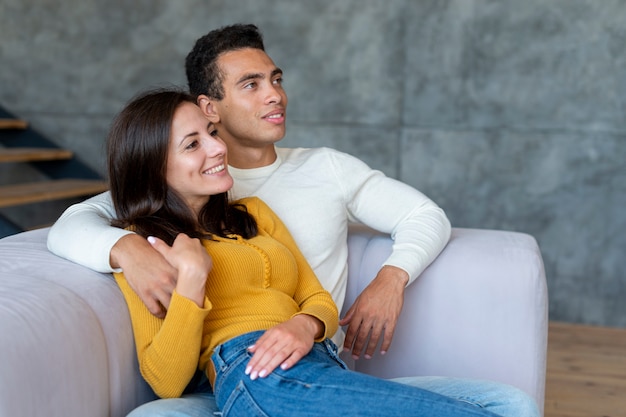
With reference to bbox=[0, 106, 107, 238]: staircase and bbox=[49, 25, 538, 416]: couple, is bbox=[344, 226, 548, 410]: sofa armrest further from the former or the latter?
bbox=[0, 106, 107, 238]: staircase

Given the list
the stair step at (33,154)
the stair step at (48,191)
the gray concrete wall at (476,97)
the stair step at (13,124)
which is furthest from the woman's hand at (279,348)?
the stair step at (13,124)

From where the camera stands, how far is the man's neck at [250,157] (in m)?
1.97

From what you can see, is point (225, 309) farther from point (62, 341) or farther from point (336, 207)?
point (336, 207)

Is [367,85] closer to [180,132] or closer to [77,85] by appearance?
[77,85]

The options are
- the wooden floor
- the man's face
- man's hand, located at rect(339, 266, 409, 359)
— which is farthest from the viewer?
the wooden floor

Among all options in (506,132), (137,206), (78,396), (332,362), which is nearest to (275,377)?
(332,362)

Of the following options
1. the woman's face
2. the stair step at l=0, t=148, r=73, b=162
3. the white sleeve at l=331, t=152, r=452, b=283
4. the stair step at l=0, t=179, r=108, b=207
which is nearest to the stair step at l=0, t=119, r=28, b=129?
the stair step at l=0, t=148, r=73, b=162

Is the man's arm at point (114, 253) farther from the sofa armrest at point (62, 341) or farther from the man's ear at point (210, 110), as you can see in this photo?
the man's ear at point (210, 110)

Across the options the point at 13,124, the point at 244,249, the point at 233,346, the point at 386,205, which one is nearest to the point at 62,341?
the point at 233,346

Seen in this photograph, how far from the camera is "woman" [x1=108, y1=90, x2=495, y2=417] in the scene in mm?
1287

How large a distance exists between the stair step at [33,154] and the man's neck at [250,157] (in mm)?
1820

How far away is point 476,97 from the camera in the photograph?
3.45 meters

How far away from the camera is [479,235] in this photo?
1.99 m

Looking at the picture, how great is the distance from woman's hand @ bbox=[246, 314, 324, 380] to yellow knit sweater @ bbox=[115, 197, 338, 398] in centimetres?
9
